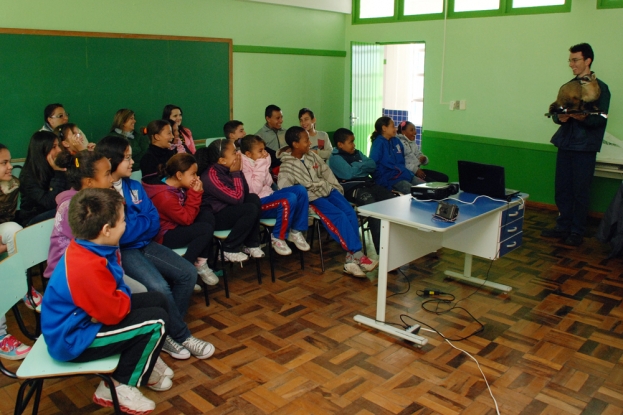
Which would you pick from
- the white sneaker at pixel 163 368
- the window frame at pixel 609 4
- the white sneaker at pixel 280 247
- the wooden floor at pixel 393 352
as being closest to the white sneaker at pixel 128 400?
the wooden floor at pixel 393 352

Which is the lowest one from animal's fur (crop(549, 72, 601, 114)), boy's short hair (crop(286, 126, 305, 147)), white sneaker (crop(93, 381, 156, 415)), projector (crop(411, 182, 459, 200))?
white sneaker (crop(93, 381, 156, 415))

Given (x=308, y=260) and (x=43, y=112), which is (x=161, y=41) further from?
(x=308, y=260)

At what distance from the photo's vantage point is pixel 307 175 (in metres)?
4.38

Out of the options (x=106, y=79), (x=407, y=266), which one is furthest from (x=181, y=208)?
(x=106, y=79)

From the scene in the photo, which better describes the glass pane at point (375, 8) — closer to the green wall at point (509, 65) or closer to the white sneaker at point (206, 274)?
the green wall at point (509, 65)

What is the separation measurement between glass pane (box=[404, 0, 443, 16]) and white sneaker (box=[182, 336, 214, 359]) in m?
5.27

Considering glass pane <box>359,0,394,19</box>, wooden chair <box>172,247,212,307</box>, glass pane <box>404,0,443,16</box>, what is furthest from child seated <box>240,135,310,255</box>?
glass pane <box>359,0,394,19</box>

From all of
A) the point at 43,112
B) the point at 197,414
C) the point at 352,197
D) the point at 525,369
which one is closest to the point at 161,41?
the point at 43,112

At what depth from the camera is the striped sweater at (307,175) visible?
4328 millimetres

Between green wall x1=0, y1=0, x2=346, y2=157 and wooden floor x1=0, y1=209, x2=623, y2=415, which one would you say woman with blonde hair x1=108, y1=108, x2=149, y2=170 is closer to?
green wall x1=0, y1=0, x2=346, y2=157

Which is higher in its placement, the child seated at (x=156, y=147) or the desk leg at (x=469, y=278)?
the child seated at (x=156, y=147)

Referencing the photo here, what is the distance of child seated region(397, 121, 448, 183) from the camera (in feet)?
17.6

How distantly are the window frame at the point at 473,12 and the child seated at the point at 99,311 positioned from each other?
Answer: 17.2 ft

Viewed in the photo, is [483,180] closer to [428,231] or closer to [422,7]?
[428,231]
